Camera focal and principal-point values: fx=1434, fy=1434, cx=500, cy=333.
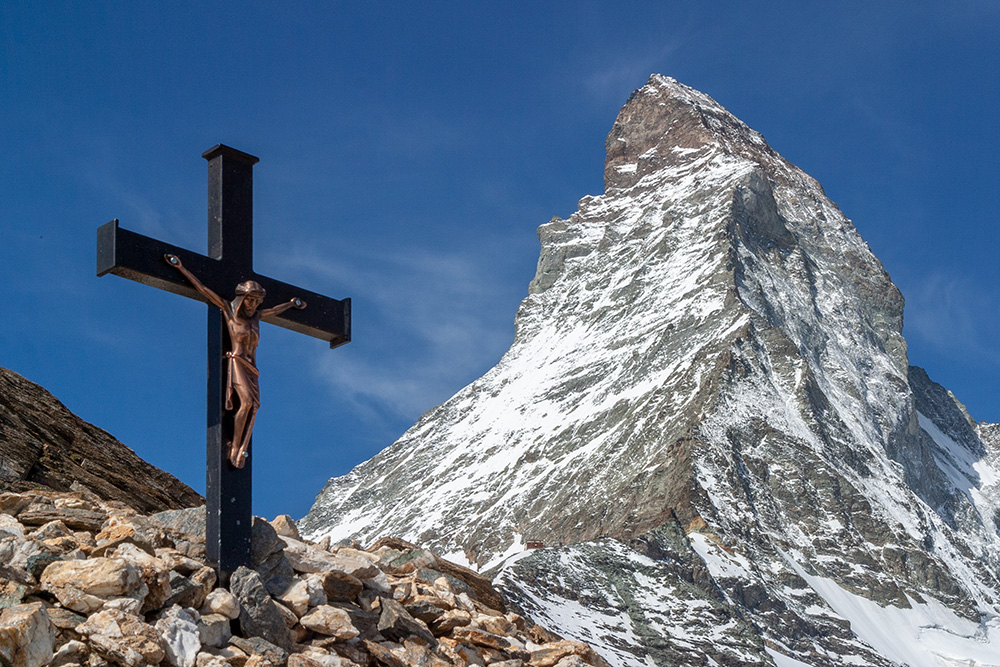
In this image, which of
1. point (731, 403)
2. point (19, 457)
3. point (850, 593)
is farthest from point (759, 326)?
point (19, 457)

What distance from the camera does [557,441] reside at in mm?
196625

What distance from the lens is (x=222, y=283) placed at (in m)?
10.8

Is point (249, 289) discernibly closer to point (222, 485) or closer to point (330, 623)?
point (222, 485)

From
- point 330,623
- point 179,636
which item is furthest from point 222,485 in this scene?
point 179,636

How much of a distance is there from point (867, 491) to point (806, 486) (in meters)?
10.0

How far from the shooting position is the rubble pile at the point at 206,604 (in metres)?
8.65

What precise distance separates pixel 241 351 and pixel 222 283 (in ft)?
1.88

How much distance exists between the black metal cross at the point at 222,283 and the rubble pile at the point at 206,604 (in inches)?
8.8

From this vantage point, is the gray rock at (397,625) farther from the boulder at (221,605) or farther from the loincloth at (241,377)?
the loincloth at (241,377)

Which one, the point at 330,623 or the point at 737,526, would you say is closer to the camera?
the point at 330,623

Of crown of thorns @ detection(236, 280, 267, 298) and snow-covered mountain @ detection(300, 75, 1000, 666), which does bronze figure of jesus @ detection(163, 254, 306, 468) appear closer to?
crown of thorns @ detection(236, 280, 267, 298)

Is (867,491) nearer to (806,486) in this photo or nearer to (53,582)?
(806,486)

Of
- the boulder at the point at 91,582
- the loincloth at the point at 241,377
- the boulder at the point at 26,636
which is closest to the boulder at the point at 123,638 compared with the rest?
the boulder at the point at 91,582

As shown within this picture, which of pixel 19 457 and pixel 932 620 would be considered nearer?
pixel 19 457
